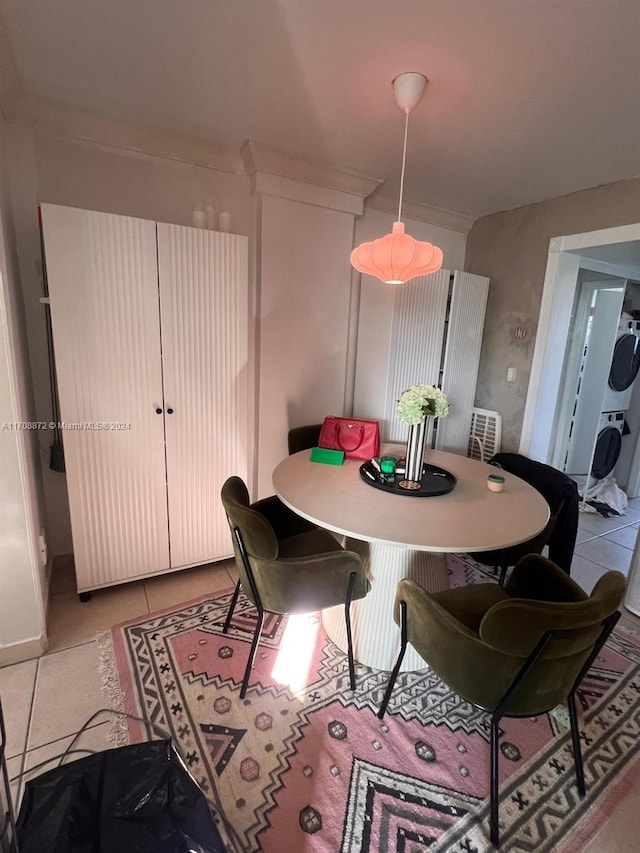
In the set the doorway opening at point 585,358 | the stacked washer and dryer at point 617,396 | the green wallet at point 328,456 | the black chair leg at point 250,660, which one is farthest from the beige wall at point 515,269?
the black chair leg at point 250,660

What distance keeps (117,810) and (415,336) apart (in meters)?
2.85

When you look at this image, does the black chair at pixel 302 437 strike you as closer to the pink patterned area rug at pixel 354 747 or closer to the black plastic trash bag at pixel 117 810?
the pink patterned area rug at pixel 354 747

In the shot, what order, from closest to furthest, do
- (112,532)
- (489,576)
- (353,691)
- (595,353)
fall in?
1. (353,691)
2. (112,532)
3. (489,576)
4. (595,353)

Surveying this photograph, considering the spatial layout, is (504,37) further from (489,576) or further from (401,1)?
(489,576)

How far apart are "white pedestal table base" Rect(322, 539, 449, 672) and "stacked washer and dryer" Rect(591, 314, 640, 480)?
3.00 metres

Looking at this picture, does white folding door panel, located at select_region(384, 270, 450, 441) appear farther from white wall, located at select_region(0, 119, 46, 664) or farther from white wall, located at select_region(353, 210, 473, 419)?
white wall, located at select_region(0, 119, 46, 664)

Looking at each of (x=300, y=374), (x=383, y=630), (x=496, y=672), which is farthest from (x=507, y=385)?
(x=496, y=672)

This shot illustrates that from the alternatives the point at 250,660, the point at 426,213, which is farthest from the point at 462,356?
the point at 250,660

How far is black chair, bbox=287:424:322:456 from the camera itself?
2615mm

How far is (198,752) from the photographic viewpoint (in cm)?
141

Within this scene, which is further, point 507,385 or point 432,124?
point 507,385

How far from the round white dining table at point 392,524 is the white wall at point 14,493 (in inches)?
42.3

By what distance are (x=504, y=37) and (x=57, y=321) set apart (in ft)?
6.85

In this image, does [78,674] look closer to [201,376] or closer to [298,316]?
[201,376]
